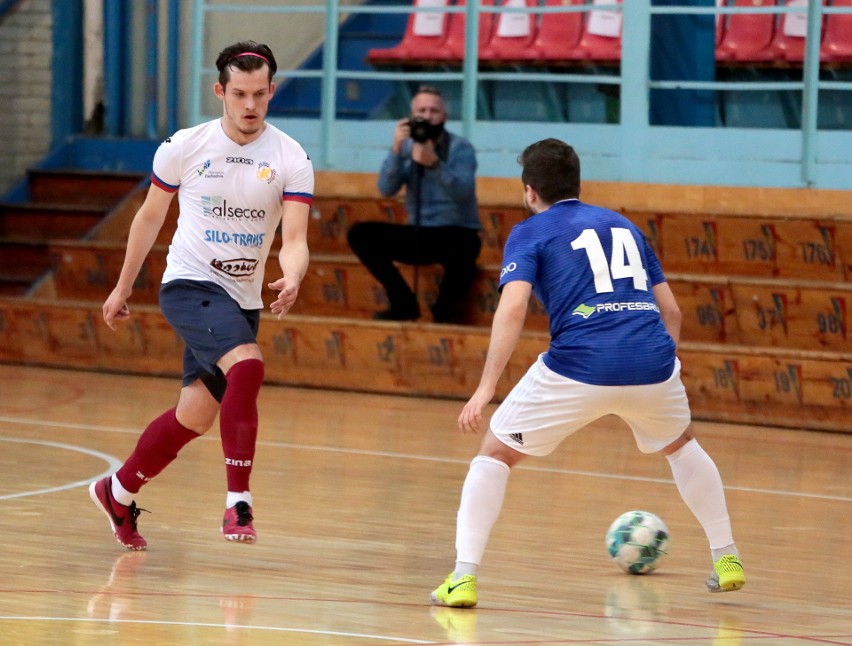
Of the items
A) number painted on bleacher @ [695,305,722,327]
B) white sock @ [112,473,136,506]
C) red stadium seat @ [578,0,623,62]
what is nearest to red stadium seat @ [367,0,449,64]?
red stadium seat @ [578,0,623,62]

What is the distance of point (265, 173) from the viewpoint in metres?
4.68

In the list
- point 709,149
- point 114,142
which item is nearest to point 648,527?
point 709,149

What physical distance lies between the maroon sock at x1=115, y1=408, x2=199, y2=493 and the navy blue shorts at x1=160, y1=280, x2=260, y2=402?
15 cm

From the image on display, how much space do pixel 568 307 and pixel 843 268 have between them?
5191 mm

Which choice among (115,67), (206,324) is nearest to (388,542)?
(206,324)

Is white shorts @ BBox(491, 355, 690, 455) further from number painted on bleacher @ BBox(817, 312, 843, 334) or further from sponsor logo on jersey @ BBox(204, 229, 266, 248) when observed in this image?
number painted on bleacher @ BBox(817, 312, 843, 334)

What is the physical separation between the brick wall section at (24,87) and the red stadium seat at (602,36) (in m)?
4.74

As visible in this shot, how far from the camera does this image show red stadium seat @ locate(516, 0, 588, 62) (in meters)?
10.8

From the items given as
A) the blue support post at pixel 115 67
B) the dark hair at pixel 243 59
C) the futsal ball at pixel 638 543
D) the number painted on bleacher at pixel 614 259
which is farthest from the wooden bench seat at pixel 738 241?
the number painted on bleacher at pixel 614 259

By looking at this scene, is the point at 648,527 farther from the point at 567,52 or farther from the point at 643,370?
the point at 567,52

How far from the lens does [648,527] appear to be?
15.3ft

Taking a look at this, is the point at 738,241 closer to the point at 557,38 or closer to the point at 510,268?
the point at 557,38

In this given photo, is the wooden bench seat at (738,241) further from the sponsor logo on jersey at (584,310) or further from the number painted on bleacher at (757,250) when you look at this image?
the sponsor logo on jersey at (584,310)

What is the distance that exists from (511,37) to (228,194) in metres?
6.83
